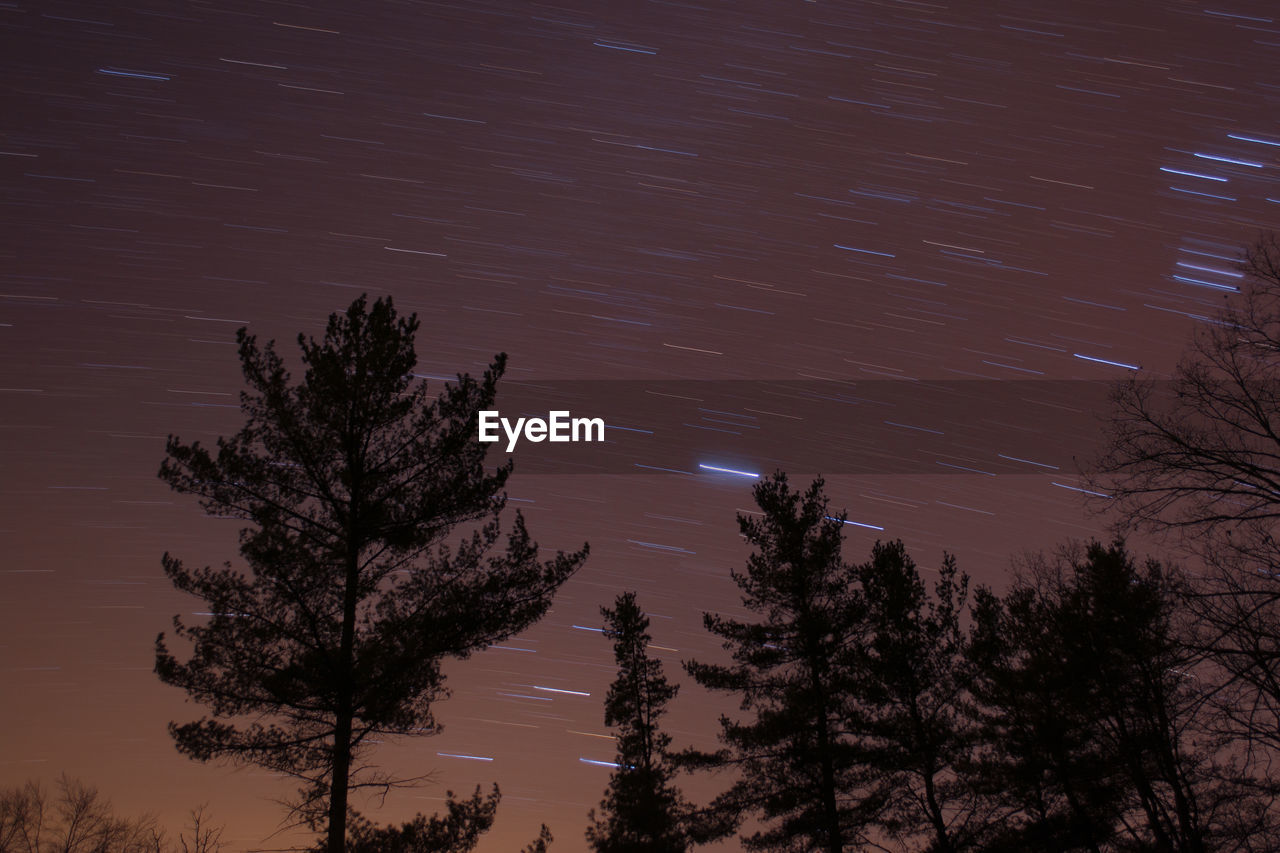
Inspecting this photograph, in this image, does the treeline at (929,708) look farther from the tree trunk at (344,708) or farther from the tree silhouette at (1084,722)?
the tree trunk at (344,708)

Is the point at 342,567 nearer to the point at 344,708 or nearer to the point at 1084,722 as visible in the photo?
the point at 344,708

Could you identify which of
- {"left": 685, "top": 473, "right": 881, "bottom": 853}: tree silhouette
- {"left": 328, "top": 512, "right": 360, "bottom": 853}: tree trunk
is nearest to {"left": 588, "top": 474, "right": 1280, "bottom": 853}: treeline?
{"left": 685, "top": 473, "right": 881, "bottom": 853}: tree silhouette

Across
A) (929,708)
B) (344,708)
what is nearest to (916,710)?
(929,708)

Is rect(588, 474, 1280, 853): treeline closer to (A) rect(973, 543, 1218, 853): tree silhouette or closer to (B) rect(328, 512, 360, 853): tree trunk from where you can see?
(A) rect(973, 543, 1218, 853): tree silhouette

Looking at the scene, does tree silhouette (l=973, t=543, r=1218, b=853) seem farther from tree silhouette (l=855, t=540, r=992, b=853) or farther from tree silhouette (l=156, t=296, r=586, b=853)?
tree silhouette (l=156, t=296, r=586, b=853)

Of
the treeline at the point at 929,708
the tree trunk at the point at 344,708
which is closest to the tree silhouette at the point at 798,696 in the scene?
the treeline at the point at 929,708

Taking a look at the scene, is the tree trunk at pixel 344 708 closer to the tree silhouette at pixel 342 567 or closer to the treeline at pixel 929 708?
the tree silhouette at pixel 342 567

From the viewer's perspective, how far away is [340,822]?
34.8ft

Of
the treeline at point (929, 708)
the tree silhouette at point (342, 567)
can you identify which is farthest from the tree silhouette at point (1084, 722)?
the tree silhouette at point (342, 567)

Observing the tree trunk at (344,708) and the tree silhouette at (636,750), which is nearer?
the tree trunk at (344,708)

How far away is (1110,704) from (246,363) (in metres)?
17.7

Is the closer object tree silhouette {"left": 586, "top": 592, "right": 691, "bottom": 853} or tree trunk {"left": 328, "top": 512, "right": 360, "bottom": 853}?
tree trunk {"left": 328, "top": 512, "right": 360, "bottom": 853}

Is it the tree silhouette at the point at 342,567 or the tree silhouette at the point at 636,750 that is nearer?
the tree silhouette at the point at 342,567

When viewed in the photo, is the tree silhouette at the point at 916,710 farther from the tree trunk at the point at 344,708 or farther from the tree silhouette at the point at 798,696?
the tree trunk at the point at 344,708
